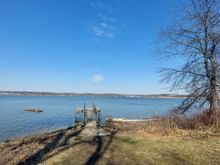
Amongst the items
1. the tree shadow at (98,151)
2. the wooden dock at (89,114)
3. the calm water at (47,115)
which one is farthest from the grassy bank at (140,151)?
the wooden dock at (89,114)

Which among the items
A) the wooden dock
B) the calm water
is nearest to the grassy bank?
the calm water

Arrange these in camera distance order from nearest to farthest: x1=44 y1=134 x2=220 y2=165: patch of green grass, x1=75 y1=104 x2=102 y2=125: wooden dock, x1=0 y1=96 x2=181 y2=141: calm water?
1. x1=44 y1=134 x2=220 y2=165: patch of green grass
2. x1=0 y1=96 x2=181 y2=141: calm water
3. x1=75 y1=104 x2=102 y2=125: wooden dock

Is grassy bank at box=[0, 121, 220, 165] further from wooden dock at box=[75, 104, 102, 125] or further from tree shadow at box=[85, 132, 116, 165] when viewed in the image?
wooden dock at box=[75, 104, 102, 125]

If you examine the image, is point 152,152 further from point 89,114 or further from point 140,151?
point 89,114

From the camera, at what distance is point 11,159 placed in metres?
7.89

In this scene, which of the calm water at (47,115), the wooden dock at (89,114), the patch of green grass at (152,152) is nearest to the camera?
the patch of green grass at (152,152)

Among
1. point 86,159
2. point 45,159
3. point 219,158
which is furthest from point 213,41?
point 45,159

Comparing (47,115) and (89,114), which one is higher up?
(89,114)

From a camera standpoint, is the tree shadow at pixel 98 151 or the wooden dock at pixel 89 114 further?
the wooden dock at pixel 89 114

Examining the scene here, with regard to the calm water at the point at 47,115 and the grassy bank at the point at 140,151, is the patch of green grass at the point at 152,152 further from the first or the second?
the calm water at the point at 47,115

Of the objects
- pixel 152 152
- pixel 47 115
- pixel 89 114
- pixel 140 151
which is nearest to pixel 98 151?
pixel 140 151

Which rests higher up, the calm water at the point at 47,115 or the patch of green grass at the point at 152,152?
the patch of green grass at the point at 152,152

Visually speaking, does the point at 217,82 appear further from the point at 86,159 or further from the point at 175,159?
the point at 86,159

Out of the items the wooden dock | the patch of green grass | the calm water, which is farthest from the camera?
the wooden dock
